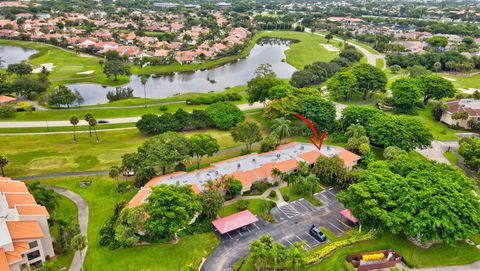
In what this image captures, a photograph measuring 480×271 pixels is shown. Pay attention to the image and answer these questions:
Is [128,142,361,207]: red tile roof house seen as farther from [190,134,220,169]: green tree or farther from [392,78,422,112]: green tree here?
[392,78,422,112]: green tree

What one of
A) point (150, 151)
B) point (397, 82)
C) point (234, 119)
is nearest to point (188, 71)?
point (234, 119)

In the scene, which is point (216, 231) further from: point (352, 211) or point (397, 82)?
point (397, 82)

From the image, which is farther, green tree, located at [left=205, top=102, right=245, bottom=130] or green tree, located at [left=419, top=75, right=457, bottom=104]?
green tree, located at [left=419, top=75, right=457, bottom=104]

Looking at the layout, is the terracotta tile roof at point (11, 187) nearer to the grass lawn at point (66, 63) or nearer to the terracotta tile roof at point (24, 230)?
the terracotta tile roof at point (24, 230)

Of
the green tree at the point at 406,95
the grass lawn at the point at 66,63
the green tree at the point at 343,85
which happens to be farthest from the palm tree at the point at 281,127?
the grass lawn at the point at 66,63

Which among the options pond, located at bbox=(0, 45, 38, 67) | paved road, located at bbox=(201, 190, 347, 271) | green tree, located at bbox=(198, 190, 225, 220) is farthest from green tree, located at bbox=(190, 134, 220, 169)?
pond, located at bbox=(0, 45, 38, 67)

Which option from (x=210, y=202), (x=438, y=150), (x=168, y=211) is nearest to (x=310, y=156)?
(x=210, y=202)
